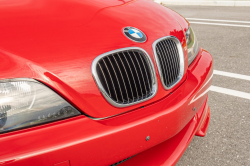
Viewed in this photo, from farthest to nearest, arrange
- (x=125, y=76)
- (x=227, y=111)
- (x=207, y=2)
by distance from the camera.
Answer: (x=207, y=2), (x=227, y=111), (x=125, y=76)

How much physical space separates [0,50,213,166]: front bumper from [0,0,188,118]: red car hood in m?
A: 0.08

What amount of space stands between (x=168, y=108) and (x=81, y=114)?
1.78ft

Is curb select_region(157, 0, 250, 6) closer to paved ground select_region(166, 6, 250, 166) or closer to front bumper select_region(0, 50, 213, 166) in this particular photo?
paved ground select_region(166, 6, 250, 166)

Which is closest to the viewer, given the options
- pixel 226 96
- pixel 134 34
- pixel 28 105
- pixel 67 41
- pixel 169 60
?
pixel 28 105

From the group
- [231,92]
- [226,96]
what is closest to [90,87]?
[226,96]

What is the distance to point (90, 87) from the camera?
1.44 metres

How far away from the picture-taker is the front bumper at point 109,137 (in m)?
1.25

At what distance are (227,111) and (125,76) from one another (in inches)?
71.1

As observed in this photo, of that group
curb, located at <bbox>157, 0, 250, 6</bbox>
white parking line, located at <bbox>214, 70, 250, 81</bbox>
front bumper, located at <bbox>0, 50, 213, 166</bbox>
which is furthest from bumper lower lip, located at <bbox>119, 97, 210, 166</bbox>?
curb, located at <bbox>157, 0, 250, 6</bbox>

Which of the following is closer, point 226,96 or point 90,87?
point 90,87

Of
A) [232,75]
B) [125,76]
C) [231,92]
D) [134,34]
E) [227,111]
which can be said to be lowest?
[232,75]

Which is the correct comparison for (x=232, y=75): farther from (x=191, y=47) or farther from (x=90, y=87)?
(x=90, y=87)

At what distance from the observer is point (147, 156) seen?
167 centimetres

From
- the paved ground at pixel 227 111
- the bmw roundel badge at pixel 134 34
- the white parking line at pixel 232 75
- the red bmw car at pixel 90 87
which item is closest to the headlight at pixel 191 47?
the red bmw car at pixel 90 87
